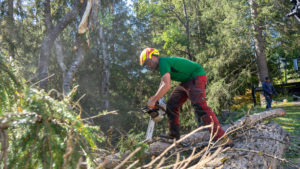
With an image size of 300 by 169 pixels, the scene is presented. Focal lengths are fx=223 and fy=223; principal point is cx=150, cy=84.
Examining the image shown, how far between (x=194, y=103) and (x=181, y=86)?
19.2 inches

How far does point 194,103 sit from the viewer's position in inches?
136

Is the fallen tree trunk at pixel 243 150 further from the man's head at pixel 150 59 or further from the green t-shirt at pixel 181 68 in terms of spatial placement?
the man's head at pixel 150 59

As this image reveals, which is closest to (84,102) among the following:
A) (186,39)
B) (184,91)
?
(186,39)

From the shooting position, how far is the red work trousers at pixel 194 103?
131 inches

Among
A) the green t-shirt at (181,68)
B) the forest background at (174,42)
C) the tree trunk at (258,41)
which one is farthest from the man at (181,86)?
the tree trunk at (258,41)

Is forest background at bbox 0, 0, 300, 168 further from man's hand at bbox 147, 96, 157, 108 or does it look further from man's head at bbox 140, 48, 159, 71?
man's hand at bbox 147, 96, 157, 108

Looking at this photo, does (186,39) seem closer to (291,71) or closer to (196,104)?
(196,104)

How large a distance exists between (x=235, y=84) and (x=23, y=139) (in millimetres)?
12777

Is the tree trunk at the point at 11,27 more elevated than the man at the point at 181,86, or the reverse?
the tree trunk at the point at 11,27

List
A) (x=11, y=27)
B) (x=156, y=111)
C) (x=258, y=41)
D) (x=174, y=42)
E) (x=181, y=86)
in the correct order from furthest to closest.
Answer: (x=174, y=42) < (x=258, y=41) < (x=11, y=27) < (x=181, y=86) < (x=156, y=111)

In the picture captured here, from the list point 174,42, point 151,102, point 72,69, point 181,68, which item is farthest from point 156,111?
point 174,42

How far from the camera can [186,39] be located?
41.8ft

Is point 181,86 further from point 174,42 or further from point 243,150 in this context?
point 174,42

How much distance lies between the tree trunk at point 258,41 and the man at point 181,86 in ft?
32.9
